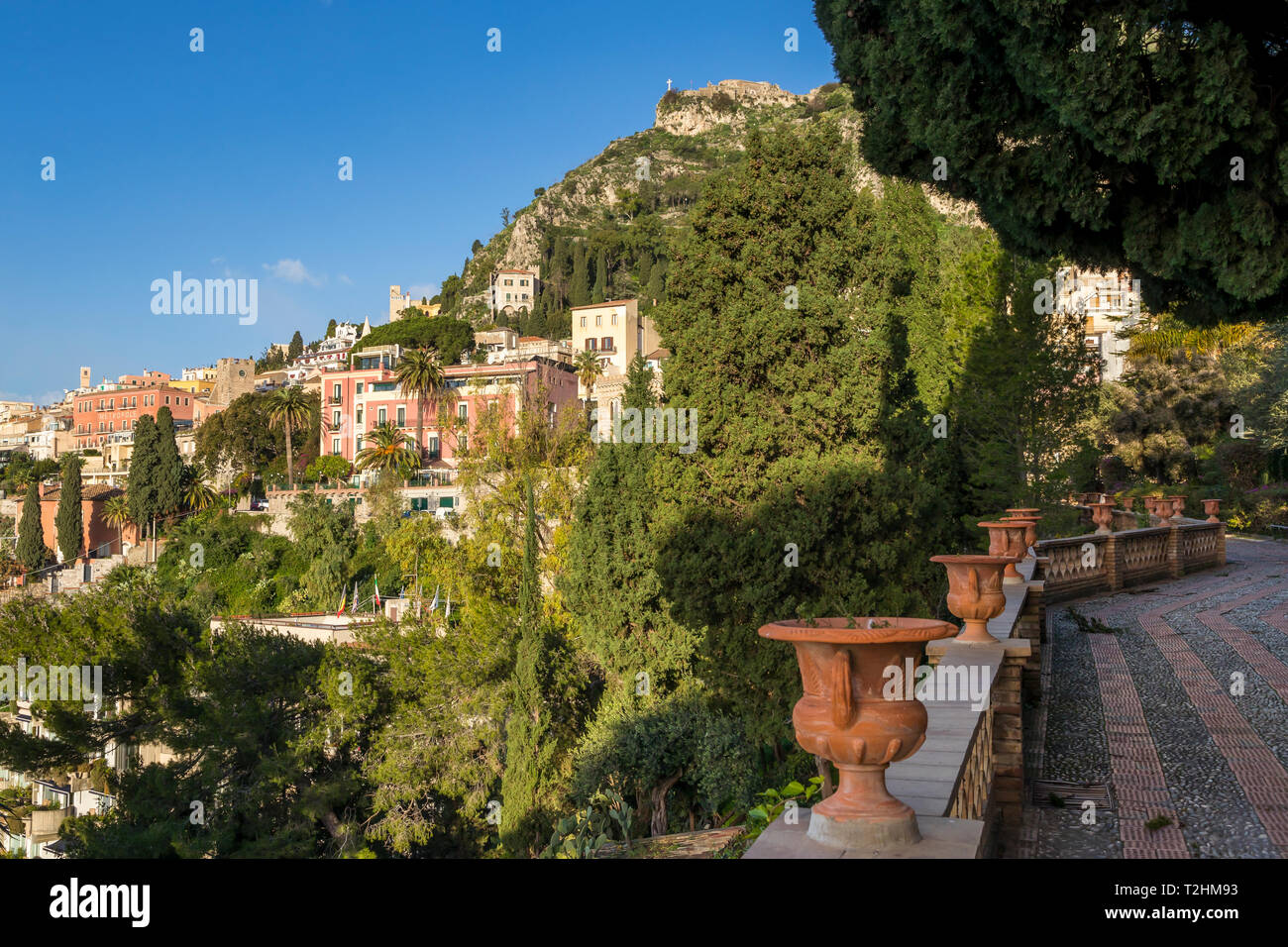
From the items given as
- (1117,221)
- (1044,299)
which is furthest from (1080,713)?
(1044,299)

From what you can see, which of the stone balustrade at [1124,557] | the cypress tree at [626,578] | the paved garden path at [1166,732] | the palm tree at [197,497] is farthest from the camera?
the palm tree at [197,497]

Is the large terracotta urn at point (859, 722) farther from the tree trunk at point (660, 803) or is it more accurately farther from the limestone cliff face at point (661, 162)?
the limestone cliff face at point (661, 162)

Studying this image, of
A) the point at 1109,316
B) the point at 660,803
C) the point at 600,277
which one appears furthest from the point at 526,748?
the point at 600,277

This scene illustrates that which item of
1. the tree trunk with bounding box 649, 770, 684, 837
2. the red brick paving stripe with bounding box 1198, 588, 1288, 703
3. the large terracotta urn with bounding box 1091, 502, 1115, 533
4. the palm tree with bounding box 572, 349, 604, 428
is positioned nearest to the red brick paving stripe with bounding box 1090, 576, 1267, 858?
the red brick paving stripe with bounding box 1198, 588, 1288, 703

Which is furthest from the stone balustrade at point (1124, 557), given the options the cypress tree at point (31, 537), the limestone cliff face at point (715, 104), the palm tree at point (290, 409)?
the limestone cliff face at point (715, 104)

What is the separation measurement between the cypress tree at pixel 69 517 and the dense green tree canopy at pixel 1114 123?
6272 centimetres

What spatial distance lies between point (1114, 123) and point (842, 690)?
12.8ft

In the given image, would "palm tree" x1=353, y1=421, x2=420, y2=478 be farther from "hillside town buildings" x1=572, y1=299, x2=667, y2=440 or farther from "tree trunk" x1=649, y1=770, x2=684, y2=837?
"tree trunk" x1=649, y1=770, x2=684, y2=837

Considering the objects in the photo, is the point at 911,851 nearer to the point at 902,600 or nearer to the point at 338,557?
the point at 902,600

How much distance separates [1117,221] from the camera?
5965 mm

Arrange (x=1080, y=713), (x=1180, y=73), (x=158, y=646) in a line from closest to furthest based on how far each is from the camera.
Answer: (x=1180, y=73), (x=1080, y=713), (x=158, y=646)

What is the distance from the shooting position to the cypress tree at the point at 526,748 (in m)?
17.9
